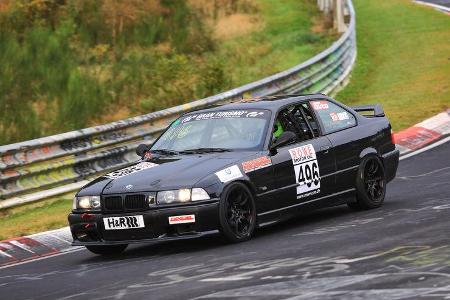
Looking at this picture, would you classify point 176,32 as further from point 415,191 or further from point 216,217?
point 216,217

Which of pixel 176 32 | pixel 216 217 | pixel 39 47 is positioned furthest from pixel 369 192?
pixel 176 32

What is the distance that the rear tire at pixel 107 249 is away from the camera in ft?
35.6

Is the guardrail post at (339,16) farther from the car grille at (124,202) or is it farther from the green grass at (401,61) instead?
the car grille at (124,202)

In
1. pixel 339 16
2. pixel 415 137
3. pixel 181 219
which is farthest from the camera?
pixel 339 16

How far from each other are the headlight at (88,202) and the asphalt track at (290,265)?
1.76ft

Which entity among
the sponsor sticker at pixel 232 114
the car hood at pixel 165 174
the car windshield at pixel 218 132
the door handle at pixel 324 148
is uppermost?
the sponsor sticker at pixel 232 114

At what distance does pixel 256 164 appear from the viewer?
10.8 metres

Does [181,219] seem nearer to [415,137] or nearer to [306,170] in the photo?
[306,170]

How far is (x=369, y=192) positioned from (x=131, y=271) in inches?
153

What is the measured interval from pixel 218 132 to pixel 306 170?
1.01 m

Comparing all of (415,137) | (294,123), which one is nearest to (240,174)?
(294,123)

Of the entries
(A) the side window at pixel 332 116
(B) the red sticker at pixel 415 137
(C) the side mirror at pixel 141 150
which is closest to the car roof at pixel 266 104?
(A) the side window at pixel 332 116

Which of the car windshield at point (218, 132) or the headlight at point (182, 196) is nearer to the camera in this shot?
the headlight at point (182, 196)

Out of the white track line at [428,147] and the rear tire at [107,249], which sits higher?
the rear tire at [107,249]
